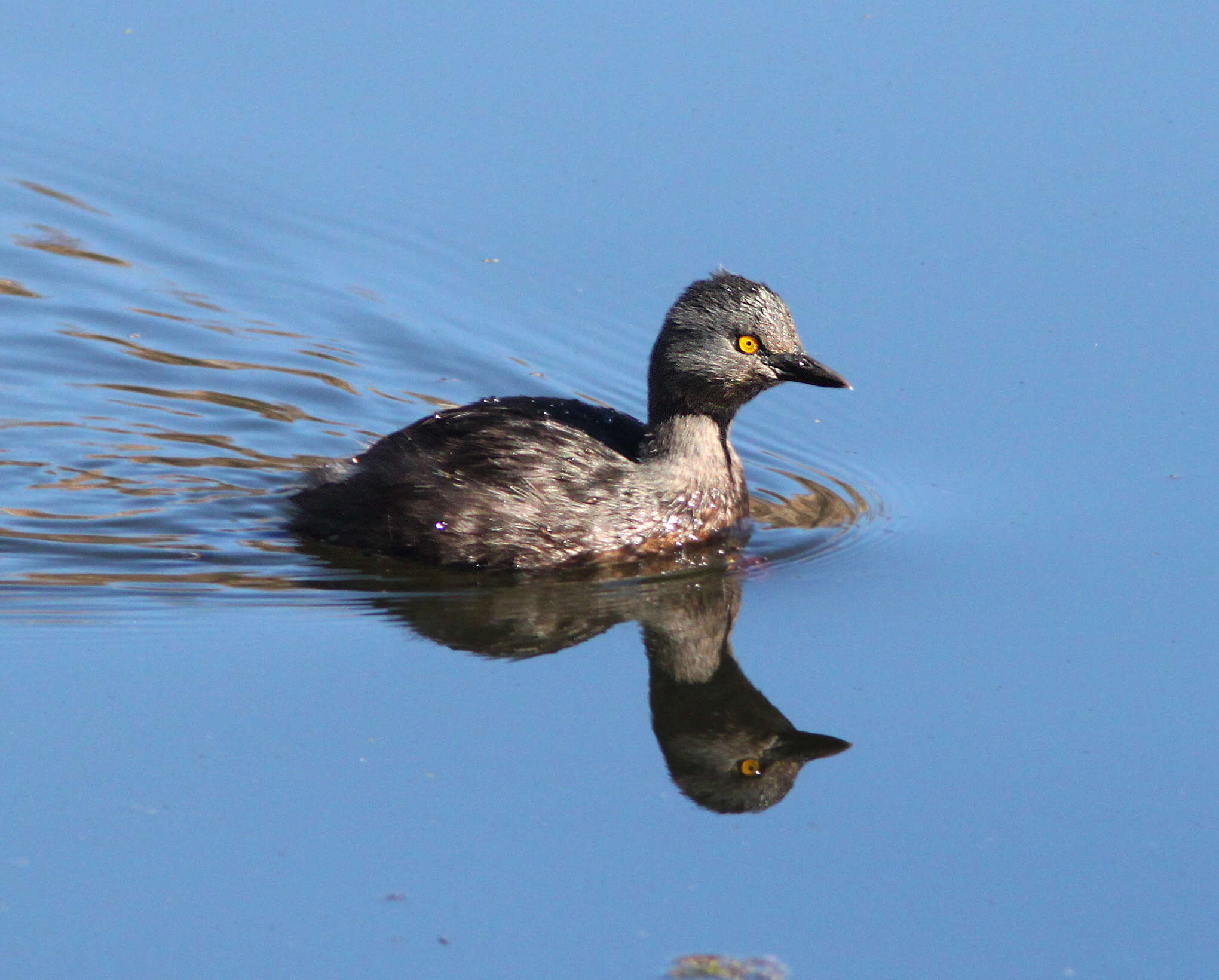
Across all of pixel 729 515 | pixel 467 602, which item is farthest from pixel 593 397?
pixel 467 602

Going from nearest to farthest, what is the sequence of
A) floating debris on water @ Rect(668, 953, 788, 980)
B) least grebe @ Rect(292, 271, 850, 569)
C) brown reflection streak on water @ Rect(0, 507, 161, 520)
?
1. floating debris on water @ Rect(668, 953, 788, 980)
2. least grebe @ Rect(292, 271, 850, 569)
3. brown reflection streak on water @ Rect(0, 507, 161, 520)

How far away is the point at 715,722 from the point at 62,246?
21.1ft

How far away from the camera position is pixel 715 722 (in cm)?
760

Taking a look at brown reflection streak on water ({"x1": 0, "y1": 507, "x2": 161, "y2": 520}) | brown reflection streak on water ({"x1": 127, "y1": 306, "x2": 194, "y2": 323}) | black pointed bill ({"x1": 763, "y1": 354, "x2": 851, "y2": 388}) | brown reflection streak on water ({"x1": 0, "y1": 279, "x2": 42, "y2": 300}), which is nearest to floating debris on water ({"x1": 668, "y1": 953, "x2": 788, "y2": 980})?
black pointed bill ({"x1": 763, "y1": 354, "x2": 851, "y2": 388})

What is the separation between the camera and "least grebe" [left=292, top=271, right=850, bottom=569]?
29.6 feet

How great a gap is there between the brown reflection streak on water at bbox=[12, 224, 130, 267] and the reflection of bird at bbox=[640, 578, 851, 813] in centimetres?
517

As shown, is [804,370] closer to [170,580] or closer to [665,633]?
[665,633]

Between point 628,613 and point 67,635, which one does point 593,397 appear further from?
point 67,635

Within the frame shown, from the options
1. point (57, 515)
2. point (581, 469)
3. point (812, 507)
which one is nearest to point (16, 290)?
point (57, 515)

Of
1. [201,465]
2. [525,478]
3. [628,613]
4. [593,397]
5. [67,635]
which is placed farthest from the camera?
[593,397]

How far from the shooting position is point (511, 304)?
37.6ft

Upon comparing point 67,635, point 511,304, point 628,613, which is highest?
point 511,304

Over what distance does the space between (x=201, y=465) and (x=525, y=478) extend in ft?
7.01

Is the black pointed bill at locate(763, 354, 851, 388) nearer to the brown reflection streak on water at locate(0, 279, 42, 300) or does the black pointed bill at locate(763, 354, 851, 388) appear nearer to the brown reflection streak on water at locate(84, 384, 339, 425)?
the brown reflection streak on water at locate(84, 384, 339, 425)
